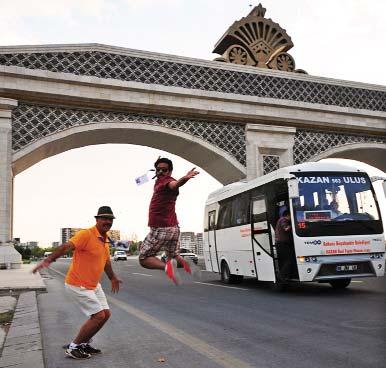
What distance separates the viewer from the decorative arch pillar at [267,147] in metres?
25.2

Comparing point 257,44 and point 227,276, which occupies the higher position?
point 257,44

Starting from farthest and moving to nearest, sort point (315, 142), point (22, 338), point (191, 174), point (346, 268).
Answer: point (315, 142) < point (346, 268) < point (22, 338) < point (191, 174)

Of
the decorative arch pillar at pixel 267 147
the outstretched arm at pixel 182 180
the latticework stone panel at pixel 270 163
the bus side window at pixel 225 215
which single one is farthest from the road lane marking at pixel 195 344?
the latticework stone panel at pixel 270 163

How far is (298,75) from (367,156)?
7681 mm

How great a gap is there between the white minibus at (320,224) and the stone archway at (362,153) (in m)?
14.7

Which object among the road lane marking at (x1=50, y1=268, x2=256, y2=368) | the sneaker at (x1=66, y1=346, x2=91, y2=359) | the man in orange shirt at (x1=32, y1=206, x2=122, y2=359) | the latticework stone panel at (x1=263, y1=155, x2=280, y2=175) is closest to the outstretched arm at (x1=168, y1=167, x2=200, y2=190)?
the man in orange shirt at (x1=32, y1=206, x2=122, y2=359)

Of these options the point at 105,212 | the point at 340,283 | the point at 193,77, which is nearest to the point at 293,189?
the point at 340,283

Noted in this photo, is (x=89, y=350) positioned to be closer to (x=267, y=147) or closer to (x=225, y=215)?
(x=225, y=215)

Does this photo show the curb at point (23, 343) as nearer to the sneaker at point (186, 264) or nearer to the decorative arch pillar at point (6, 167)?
the sneaker at point (186, 264)

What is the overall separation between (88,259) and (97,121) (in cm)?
1817

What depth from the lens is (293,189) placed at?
11.1 metres

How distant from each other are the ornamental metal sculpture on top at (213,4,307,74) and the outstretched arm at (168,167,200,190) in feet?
72.0

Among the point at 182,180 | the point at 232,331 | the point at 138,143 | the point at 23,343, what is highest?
the point at 138,143

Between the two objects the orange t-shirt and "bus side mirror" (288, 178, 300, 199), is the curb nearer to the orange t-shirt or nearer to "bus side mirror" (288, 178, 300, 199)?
the orange t-shirt
